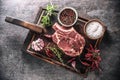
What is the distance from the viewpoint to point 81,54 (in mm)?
4414

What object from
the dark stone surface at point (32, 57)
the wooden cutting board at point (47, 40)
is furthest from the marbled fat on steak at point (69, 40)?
the dark stone surface at point (32, 57)

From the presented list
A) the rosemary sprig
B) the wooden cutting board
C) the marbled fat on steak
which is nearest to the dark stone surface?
the wooden cutting board

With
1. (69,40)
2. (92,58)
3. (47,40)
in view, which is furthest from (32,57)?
(92,58)

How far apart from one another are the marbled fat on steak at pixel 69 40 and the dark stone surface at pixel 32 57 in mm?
413

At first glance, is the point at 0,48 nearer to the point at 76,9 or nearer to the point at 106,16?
the point at 76,9

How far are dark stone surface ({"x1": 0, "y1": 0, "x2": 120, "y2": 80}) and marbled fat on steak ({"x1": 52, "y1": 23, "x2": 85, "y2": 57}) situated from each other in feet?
1.36

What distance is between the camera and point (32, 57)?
4.73m

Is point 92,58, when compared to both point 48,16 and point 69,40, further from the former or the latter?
point 48,16

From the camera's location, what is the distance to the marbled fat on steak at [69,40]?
14.3ft

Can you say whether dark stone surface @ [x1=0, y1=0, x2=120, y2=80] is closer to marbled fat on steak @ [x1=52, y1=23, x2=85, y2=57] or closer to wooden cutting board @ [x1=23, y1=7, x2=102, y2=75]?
wooden cutting board @ [x1=23, y1=7, x2=102, y2=75]

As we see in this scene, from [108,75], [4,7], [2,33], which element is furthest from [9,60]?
[108,75]

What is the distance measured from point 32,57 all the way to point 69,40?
2.59 ft

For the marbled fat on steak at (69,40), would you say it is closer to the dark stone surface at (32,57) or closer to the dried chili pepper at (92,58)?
the dried chili pepper at (92,58)

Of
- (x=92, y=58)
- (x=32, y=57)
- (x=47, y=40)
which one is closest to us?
(x=92, y=58)
